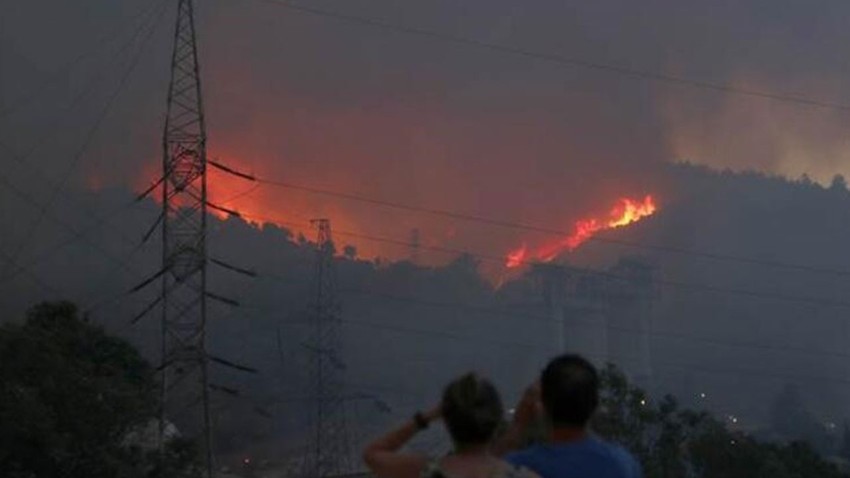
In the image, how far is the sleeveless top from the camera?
208 inches

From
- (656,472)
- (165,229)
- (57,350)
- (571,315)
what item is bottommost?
(656,472)

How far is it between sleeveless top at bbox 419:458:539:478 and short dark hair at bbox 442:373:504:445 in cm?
14

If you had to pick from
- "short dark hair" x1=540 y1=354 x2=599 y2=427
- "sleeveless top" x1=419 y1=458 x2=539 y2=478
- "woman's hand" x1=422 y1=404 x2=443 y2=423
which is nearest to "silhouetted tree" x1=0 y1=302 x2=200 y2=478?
"woman's hand" x1=422 y1=404 x2=443 y2=423

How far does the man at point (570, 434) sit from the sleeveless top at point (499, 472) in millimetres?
119

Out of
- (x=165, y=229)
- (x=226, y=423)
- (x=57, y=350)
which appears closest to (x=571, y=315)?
(x=226, y=423)

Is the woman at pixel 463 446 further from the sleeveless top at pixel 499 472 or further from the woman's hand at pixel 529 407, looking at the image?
the woman's hand at pixel 529 407

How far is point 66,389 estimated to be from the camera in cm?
3109

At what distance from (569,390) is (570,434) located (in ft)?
0.77

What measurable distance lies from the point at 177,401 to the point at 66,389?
64.9 meters

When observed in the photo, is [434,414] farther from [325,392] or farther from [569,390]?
[325,392]

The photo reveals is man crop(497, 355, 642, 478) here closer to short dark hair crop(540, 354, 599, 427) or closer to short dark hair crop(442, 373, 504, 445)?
short dark hair crop(540, 354, 599, 427)

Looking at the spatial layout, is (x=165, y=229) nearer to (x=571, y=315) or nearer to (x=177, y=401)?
(x=177, y=401)

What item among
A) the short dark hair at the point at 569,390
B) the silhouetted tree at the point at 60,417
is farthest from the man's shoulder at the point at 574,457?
the silhouetted tree at the point at 60,417

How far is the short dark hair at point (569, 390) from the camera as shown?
17.6 ft
